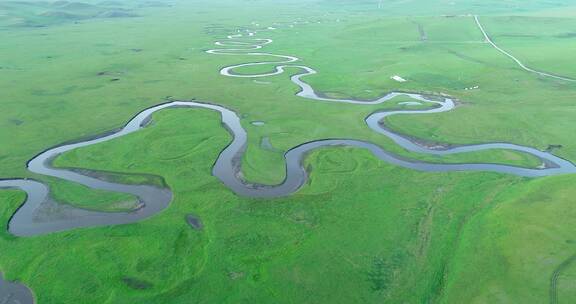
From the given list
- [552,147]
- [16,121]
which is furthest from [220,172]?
[552,147]

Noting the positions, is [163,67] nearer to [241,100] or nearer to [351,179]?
[241,100]

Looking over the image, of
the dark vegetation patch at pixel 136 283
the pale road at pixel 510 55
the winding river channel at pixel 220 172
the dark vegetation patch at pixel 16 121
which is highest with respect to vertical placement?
the pale road at pixel 510 55

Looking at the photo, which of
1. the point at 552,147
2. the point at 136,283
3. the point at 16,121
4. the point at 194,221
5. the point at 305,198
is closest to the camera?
the point at 136,283

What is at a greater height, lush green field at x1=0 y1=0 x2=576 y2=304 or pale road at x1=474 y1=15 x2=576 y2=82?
pale road at x1=474 y1=15 x2=576 y2=82

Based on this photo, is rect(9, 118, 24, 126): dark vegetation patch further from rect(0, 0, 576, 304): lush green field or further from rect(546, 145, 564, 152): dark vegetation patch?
rect(546, 145, 564, 152): dark vegetation patch

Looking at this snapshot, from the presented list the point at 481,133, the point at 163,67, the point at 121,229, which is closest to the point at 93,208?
the point at 121,229

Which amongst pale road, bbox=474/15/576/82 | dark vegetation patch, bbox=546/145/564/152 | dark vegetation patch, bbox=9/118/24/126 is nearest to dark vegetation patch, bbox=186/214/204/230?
dark vegetation patch, bbox=9/118/24/126

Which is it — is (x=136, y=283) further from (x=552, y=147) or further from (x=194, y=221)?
(x=552, y=147)

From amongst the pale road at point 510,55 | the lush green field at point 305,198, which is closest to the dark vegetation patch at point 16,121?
the lush green field at point 305,198

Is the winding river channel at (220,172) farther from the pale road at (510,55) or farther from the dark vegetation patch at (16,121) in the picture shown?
the pale road at (510,55)
